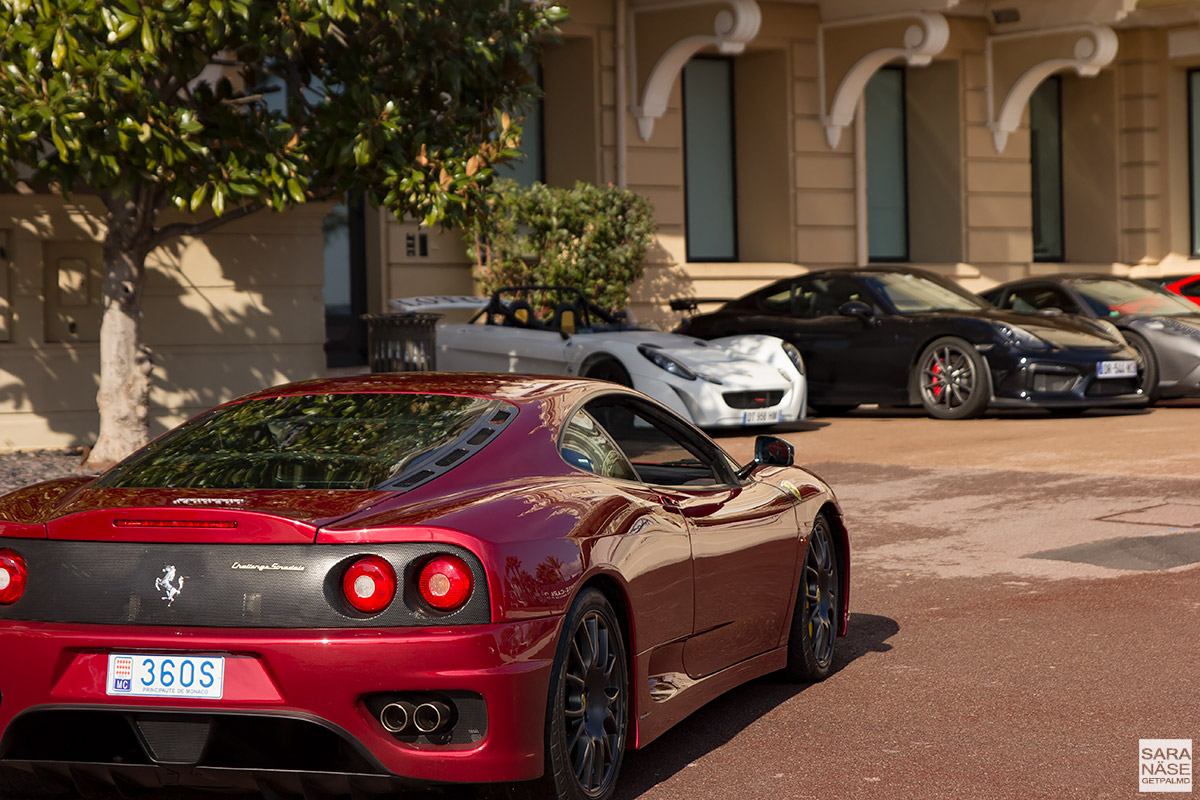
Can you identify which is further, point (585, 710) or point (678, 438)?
point (678, 438)

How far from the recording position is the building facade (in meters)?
14.6

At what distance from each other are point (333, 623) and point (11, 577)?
2.97 ft

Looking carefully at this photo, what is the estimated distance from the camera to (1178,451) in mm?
12352

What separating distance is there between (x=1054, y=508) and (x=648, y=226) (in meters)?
10.3

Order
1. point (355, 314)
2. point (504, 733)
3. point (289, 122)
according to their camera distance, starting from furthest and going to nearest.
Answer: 1. point (355, 314)
2. point (289, 122)
3. point (504, 733)

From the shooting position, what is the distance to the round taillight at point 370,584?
147 inches

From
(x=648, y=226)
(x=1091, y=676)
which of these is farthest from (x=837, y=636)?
(x=648, y=226)

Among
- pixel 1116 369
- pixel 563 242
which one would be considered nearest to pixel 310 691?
pixel 1116 369

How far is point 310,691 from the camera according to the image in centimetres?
369

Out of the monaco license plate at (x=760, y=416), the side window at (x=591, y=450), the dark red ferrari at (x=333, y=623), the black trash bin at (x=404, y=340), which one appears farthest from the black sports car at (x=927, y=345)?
the dark red ferrari at (x=333, y=623)

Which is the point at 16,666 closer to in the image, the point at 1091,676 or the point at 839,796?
the point at 839,796

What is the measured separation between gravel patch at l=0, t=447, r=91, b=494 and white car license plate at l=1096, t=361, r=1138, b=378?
8933mm

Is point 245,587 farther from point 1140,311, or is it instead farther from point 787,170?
point 787,170

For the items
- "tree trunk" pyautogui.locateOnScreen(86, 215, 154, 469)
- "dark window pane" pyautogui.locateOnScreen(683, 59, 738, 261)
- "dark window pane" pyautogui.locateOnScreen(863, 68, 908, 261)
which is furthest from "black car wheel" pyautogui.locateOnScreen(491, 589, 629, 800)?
"dark window pane" pyautogui.locateOnScreen(863, 68, 908, 261)
